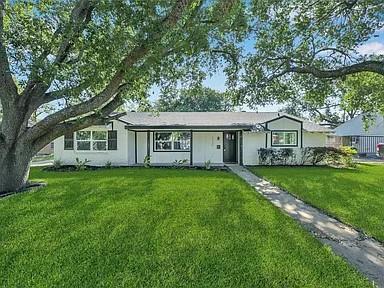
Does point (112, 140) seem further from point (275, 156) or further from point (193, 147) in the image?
point (275, 156)

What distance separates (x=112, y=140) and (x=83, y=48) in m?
12.7

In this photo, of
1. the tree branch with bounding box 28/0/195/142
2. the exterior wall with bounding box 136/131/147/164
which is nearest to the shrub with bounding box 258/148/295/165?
the exterior wall with bounding box 136/131/147/164

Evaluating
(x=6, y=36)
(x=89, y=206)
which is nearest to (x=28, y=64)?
(x=6, y=36)

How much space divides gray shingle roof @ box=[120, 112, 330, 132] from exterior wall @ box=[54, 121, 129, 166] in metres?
0.98

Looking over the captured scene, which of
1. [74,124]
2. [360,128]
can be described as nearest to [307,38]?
[74,124]

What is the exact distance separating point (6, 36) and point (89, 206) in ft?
17.3

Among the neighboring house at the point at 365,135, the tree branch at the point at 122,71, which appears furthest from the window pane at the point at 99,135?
the neighboring house at the point at 365,135

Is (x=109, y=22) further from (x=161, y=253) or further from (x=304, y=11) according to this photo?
(x=161, y=253)

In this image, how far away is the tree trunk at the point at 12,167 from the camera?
436 inches

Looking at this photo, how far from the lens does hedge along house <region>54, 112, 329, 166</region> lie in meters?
21.3

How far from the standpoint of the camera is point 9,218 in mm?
7504

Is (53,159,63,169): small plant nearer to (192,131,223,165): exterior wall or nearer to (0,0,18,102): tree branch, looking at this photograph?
(192,131,223,165): exterior wall

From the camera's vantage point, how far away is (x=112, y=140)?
21344 millimetres

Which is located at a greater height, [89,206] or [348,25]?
[348,25]
